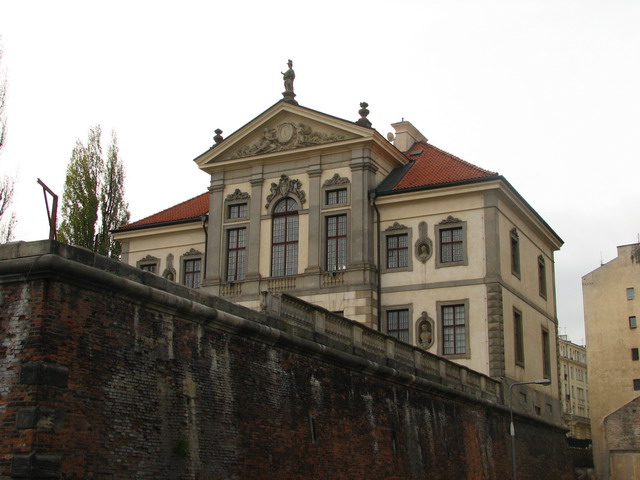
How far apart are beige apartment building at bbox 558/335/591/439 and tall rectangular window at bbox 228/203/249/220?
6401 centimetres

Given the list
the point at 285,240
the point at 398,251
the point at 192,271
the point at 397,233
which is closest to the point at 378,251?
the point at 398,251

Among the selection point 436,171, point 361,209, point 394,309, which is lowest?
point 394,309

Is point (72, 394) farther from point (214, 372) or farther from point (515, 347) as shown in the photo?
point (515, 347)

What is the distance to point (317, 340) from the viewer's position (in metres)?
22.9

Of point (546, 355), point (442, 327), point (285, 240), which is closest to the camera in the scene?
point (442, 327)

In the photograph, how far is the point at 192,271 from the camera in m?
42.9

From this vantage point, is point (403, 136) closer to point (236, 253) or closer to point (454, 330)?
point (236, 253)

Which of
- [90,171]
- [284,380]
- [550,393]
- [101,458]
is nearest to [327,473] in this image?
[284,380]

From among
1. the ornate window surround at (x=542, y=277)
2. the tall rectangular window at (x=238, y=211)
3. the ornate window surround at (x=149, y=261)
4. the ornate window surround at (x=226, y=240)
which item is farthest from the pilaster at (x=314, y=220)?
the ornate window surround at (x=542, y=277)

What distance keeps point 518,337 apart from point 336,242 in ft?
28.9

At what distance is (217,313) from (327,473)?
575 centimetres

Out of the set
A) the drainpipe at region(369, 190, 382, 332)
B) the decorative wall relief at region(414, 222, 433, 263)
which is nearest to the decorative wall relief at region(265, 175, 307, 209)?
the drainpipe at region(369, 190, 382, 332)

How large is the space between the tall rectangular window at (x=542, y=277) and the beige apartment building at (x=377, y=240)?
0.54 m

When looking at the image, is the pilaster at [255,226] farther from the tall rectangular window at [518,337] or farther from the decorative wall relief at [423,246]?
the tall rectangular window at [518,337]
